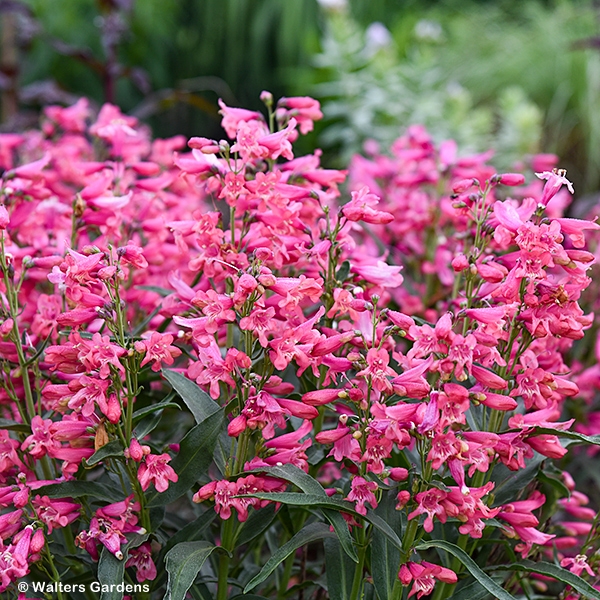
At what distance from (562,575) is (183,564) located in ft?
2.45

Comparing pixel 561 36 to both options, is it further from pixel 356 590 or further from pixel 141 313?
pixel 356 590

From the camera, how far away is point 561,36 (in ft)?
26.1

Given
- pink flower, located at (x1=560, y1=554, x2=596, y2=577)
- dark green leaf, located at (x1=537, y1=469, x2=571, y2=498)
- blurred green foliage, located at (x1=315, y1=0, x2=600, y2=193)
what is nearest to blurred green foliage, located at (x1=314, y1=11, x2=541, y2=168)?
blurred green foliage, located at (x1=315, y1=0, x2=600, y2=193)

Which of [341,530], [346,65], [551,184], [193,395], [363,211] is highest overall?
[551,184]

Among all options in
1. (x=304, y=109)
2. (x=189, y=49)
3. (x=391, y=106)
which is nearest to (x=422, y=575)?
(x=304, y=109)

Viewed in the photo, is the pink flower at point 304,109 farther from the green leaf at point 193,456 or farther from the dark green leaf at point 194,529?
the dark green leaf at point 194,529

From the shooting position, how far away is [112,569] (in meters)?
1.43

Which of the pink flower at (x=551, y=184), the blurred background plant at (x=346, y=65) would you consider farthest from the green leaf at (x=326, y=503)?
the blurred background plant at (x=346, y=65)

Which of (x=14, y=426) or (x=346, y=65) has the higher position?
(x=346, y=65)

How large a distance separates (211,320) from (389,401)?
1.31ft

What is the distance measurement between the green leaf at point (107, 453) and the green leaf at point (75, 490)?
0.06m

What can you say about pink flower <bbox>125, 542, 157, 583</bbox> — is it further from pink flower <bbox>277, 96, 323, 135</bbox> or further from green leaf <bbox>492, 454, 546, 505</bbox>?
pink flower <bbox>277, 96, 323, 135</bbox>

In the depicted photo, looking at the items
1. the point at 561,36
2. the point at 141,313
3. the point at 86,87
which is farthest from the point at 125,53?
the point at 141,313

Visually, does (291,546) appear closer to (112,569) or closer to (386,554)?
(386,554)
